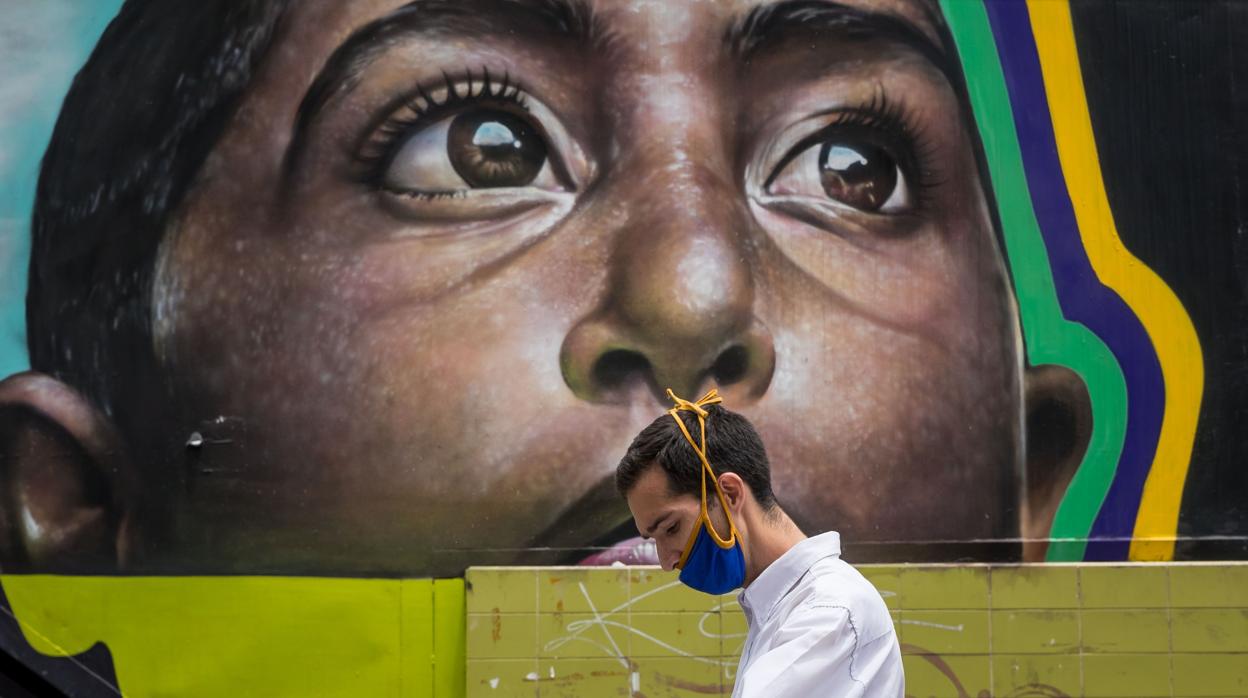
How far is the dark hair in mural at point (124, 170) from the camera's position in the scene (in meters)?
5.52

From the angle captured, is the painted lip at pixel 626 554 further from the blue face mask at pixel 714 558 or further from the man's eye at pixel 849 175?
the blue face mask at pixel 714 558

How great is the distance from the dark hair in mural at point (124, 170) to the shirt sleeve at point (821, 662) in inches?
156

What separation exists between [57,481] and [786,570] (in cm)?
406

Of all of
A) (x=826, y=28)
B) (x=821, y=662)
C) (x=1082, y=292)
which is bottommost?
(x=821, y=662)

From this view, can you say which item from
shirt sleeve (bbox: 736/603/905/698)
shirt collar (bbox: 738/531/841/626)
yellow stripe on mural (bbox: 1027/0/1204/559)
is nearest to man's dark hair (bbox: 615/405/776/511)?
shirt collar (bbox: 738/531/841/626)

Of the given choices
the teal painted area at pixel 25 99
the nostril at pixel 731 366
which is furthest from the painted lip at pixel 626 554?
the teal painted area at pixel 25 99

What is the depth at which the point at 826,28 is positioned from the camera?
18.9 feet

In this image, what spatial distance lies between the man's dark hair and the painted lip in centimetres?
304

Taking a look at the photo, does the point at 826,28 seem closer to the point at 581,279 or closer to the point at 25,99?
the point at 581,279

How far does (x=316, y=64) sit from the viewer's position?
561 centimetres

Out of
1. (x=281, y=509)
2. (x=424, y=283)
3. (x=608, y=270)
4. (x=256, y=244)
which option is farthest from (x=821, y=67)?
(x=281, y=509)

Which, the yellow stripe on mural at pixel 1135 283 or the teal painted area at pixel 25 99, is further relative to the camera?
the yellow stripe on mural at pixel 1135 283

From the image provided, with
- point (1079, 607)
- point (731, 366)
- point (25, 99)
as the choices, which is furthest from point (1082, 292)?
point (25, 99)

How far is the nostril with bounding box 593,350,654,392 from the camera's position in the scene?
5.52 meters
